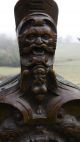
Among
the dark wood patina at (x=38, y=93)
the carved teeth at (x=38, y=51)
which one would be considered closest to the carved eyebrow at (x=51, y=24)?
the dark wood patina at (x=38, y=93)

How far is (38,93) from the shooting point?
1.83 metres

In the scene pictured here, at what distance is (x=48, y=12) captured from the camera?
6.05ft

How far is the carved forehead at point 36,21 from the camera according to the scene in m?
1.80

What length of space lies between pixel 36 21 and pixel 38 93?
0.29 m

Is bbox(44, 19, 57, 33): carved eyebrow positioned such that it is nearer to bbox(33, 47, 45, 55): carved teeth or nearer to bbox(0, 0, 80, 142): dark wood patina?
bbox(0, 0, 80, 142): dark wood patina

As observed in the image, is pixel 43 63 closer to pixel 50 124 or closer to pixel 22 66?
pixel 22 66

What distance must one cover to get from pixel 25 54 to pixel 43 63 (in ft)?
0.27

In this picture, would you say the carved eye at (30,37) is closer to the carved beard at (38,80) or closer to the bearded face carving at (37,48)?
the bearded face carving at (37,48)

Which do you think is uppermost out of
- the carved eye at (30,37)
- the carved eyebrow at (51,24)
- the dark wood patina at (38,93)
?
the carved eyebrow at (51,24)

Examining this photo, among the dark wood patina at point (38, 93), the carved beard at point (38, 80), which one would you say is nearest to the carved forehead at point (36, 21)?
the dark wood patina at point (38, 93)

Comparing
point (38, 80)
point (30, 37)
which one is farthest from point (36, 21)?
point (38, 80)

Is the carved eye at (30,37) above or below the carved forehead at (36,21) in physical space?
below

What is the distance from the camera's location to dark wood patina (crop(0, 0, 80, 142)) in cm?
180

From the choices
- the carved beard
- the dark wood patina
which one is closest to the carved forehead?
the dark wood patina
